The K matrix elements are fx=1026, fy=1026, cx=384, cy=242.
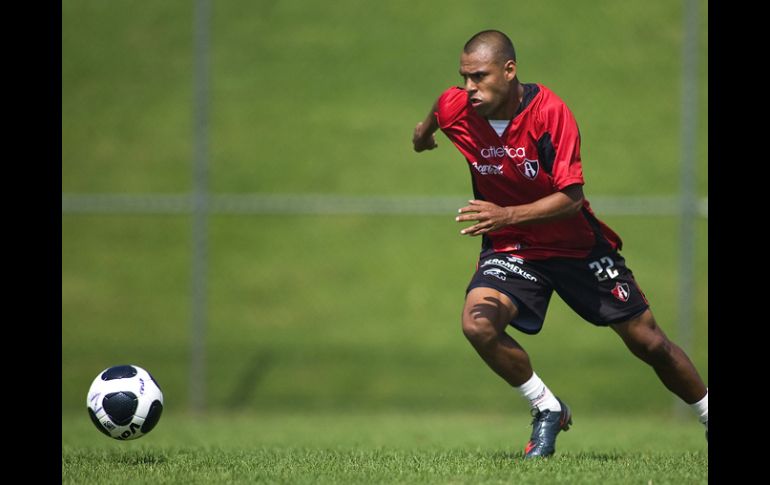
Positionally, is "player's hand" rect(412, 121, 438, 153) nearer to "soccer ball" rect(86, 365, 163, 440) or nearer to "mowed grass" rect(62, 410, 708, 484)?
"mowed grass" rect(62, 410, 708, 484)

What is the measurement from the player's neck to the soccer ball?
2590 millimetres

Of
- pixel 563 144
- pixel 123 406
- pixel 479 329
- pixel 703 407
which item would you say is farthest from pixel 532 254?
pixel 123 406

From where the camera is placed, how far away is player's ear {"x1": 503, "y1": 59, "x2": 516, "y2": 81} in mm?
6016

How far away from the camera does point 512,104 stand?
6.11m

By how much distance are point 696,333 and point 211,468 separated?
720cm

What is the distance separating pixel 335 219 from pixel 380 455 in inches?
257

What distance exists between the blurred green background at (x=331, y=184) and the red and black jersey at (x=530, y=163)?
4.82m

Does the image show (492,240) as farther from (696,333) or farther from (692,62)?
(696,333)

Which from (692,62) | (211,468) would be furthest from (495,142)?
(692,62)

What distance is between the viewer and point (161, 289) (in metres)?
12.0

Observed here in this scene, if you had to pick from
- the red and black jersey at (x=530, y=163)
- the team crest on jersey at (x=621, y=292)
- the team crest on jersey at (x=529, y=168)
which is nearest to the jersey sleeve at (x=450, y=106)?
the red and black jersey at (x=530, y=163)

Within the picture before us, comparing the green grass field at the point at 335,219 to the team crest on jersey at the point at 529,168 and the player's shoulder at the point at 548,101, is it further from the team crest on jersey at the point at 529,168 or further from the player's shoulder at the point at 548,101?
the player's shoulder at the point at 548,101

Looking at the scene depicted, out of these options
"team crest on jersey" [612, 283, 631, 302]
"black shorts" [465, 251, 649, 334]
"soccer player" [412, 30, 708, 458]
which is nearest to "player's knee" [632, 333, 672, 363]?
"soccer player" [412, 30, 708, 458]

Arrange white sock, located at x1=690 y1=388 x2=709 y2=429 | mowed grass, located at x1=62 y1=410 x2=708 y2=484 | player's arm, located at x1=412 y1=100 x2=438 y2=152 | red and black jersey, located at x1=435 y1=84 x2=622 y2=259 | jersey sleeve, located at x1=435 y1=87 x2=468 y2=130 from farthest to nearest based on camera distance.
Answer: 1. player's arm, located at x1=412 y1=100 x2=438 y2=152
2. jersey sleeve, located at x1=435 y1=87 x2=468 y2=130
3. white sock, located at x1=690 y1=388 x2=709 y2=429
4. red and black jersey, located at x1=435 y1=84 x2=622 y2=259
5. mowed grass, located at x1=62 y1=410 x2=708 y2=484
